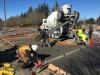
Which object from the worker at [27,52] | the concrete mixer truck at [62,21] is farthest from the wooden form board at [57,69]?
the concrete mixer truck at [62,21]

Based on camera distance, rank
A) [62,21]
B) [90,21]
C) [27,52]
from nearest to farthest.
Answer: [27,52], [62,21], [90,21]

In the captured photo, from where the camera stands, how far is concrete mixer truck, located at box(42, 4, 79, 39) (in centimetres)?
2681

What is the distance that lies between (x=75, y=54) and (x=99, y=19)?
71374 millimetres

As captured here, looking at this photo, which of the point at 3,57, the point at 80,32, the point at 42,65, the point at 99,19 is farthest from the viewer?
the point at 99,19

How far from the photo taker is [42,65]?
13281mm

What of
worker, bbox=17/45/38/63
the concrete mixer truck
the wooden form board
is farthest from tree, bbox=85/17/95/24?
the wooden form board

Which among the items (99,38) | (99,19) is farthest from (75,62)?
(99,19)

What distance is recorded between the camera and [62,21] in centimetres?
2756

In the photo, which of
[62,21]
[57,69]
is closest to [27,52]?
[57,69]

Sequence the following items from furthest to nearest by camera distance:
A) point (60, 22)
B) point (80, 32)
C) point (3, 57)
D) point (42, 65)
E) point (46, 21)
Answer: point (46, 21), point (60, 22), point (80, 32), point (3, 57), point (42, 65)

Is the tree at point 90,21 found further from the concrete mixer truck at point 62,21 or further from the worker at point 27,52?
the worker at point 27,52

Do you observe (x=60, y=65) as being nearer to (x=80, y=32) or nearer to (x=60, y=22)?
(x=80, y=32)

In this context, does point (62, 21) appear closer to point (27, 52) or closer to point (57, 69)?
point (27, 52)

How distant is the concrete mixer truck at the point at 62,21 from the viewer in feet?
88.0
